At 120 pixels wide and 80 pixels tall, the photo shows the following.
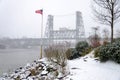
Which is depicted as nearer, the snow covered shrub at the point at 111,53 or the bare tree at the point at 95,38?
the snow covered shrub at the point at 111,53

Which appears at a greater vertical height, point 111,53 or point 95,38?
point 95,38

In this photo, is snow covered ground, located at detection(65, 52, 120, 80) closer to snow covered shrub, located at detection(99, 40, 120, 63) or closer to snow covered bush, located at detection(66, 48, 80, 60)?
snow covered shrub, located at detection(99, 40, 120, 63)

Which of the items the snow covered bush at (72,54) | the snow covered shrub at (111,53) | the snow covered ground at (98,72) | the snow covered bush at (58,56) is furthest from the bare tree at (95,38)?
the snow covered ground at (98,72)

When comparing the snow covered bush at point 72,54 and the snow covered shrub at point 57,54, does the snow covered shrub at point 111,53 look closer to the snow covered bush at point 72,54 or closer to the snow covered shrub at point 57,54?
the snow covered shrub at point 57,54

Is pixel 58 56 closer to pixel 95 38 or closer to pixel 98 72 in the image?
pixel 98 72

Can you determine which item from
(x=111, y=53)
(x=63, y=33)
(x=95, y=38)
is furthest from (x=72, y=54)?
(x=63, y=33)

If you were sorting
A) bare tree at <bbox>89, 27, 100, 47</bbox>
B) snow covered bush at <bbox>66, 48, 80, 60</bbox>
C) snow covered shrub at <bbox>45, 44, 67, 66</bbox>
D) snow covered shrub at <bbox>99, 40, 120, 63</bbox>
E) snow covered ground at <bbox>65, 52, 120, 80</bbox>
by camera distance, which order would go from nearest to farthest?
snow covered ground at <bbox>65, 52, 120, 80</bbox> → snow covered shrub at <bbox>99, 40, 120, 63</bbox> → snow covered shrub at <bbox>45, 44, 67, 66</bbox> → snow covered bush at <bbox>66, 48, 80, 60</bbox> → bare tree at <bbox>89, 27, 100, 47</bbox>

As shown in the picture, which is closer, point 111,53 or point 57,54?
point 111,53

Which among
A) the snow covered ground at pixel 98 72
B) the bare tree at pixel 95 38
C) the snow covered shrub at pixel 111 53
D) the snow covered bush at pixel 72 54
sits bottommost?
the snow covered ground at pixel 98 72

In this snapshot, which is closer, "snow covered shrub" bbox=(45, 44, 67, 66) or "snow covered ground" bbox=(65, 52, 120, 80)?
"snow covered ground" bbox=(65, 52, 120, 80)

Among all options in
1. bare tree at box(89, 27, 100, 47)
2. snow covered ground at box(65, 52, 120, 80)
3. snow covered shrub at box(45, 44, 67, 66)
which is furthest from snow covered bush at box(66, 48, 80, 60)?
snow covered ground at box(65, 52, 120, 80)

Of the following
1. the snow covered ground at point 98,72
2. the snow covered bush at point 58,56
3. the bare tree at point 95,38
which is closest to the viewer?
the snow covered ground at point 98,72

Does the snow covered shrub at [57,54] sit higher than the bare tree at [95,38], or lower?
lower

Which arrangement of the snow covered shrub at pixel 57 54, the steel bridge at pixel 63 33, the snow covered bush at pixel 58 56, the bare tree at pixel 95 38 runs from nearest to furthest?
the snow covered bush at pixel 58 56, the snow covered shrub at pixel 57 54, the bare tree at pixel 95 38, the steel bridge at pixel 63 33
